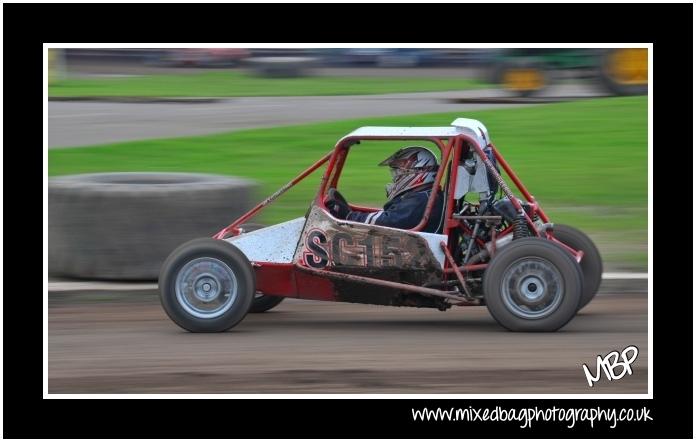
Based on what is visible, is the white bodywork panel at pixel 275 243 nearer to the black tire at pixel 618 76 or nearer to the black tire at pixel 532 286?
the black tire at pixel 532 286

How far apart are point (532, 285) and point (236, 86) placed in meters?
16.9

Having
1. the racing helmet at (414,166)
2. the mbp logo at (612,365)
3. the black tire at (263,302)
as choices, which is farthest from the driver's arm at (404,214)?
the mbp logo at (612,365)

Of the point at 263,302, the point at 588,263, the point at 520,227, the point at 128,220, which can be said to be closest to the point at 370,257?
the point at 520,227

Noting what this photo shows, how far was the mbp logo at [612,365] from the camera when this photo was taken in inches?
273

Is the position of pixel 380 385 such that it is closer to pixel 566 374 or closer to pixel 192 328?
pixel 566 374

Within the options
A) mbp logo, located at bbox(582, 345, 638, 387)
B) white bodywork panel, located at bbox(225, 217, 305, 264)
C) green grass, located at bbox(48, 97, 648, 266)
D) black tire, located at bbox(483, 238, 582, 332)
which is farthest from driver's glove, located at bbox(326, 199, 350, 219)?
green grass, located at bbox(48, 97, 648, 266)

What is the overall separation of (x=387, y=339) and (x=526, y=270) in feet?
3.40

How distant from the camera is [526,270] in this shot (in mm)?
7695

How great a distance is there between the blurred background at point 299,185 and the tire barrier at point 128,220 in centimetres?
1

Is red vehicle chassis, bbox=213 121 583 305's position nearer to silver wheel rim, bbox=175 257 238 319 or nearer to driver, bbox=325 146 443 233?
driver, bbox=325 146 443 233

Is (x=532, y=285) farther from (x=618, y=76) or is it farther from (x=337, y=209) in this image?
(x=618, y=76)

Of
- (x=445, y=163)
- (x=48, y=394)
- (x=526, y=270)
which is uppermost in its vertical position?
(x=445, y=163)

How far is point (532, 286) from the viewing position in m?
7.71

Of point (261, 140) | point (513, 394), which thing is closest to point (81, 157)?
point (261, 140)
